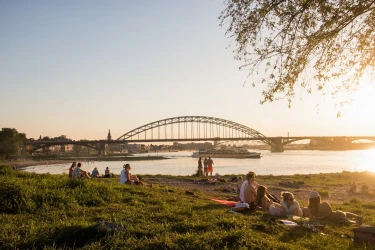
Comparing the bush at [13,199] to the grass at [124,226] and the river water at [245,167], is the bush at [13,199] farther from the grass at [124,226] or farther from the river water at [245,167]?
the river water at [245,167]

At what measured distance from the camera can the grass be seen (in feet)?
14.5

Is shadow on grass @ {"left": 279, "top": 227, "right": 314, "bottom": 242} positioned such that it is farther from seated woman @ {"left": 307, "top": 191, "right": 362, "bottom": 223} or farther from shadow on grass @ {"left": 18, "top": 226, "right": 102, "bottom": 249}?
shadow on grass @ {"left": 18, "top": 226, "right": 102, "bottom": 249}

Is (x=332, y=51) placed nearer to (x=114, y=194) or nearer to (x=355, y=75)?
(x=355, y=75)

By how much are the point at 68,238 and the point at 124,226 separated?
32.0 inches

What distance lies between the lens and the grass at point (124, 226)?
4.41m

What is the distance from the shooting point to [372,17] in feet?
21.4

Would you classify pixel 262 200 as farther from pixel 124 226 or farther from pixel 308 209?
pixel 124 226

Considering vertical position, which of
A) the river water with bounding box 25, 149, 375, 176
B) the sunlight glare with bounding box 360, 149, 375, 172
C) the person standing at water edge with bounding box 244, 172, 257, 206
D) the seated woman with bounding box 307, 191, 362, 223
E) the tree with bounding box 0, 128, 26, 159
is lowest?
the sunlight glare with bounding box 360, 149, 375, 172

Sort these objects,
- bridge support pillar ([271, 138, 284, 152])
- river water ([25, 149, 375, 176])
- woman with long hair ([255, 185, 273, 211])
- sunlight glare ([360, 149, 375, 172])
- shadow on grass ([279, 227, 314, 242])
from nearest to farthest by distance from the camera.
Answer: shadow on grass ([279, 227, 314, 242]) < woman with long hair ([255, 185, 273, 211]) < river water ([25, 149, 375, 176]) < sunlight glare ([360, 149, 375, 172]) < bridge support pillar ([271, 138, 284, 152])

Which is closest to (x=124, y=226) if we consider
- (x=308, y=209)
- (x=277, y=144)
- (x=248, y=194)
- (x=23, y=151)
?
(x=248, y=194)

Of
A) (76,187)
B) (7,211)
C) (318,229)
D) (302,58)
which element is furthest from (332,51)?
(7,211)

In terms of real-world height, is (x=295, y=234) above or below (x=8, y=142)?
below

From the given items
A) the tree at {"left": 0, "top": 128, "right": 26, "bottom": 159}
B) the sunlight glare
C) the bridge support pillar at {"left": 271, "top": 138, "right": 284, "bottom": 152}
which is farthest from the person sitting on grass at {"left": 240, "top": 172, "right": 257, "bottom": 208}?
the bridge support pillar at {"left": 271, "top": 138, "right": 284, "bottom": 152}

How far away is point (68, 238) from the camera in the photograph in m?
4.57
